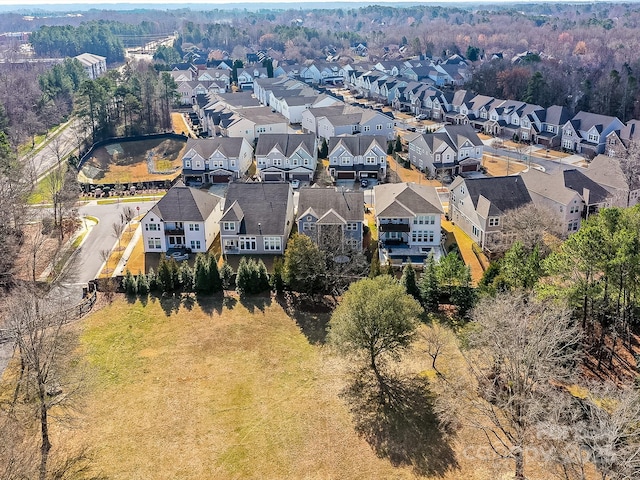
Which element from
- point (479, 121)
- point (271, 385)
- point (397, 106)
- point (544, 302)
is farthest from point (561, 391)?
point (397, 106)

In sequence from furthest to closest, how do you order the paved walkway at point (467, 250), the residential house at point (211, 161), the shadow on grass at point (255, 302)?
the residential house at point (211, 161) < the paved walkway at point (467, 250) < the shadow on grass at point (255, 302)

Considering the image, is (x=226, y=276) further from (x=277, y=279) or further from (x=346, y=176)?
(x=346, y=176)

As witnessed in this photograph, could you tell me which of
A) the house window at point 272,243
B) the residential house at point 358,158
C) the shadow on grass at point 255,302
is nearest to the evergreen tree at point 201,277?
the shadow on grass at point 255,302

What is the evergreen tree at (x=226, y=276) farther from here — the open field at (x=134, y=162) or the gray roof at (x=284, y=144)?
the open field at (x=134, y=162)

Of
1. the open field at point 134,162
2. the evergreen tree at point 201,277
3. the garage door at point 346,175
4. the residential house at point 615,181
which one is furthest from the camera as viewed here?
the open field at point 134,162

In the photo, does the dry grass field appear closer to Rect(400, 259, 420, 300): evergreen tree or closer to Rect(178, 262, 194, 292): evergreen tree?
Rect(178, 262, 194, 292): evergreen tree

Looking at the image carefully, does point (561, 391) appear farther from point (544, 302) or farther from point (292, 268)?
point (292, 268)
